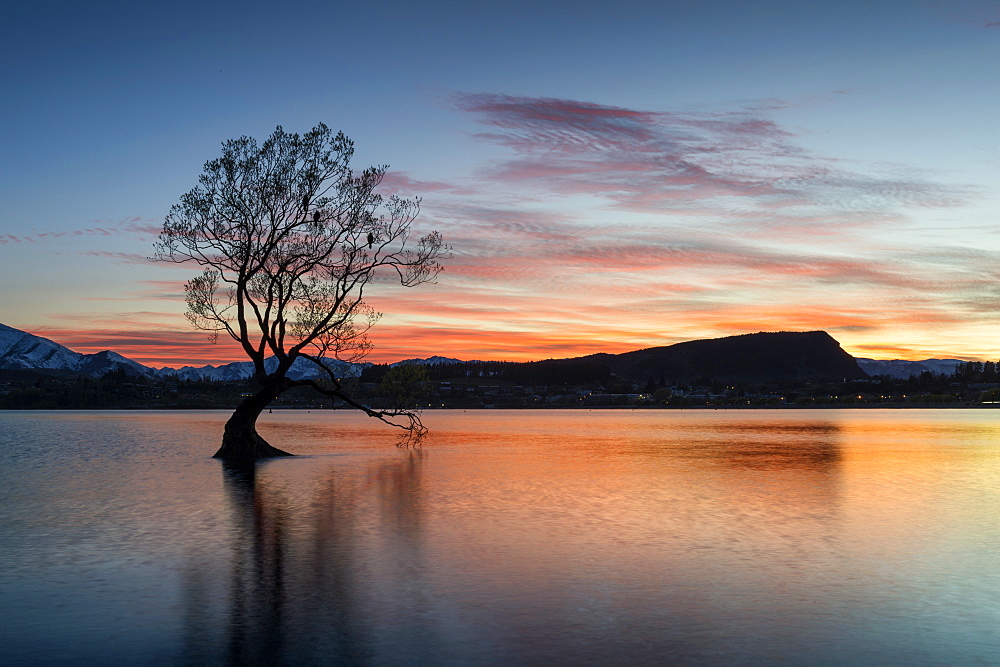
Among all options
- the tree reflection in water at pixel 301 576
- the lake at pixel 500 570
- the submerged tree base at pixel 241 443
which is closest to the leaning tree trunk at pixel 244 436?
the submerged tree base at pixel 241 443

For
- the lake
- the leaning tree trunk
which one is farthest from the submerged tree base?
Answer: the lake

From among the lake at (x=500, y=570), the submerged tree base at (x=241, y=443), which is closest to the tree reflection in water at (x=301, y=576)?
the lake at (x=500, y=570)

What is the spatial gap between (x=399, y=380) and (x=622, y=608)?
6071cm

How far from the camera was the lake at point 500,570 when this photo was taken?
471 inches

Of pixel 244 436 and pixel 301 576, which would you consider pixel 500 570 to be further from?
pixel 244 436

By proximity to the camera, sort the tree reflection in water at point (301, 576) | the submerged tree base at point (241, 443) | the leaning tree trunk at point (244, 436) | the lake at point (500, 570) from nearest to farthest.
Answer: the tree reflection in water at point (301, 576)
the lake at point (500, 570)
the leaning tree trunk at point (244, 436)
the submerged tree base at point (241, 443)

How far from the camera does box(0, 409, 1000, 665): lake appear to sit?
12.0 metres

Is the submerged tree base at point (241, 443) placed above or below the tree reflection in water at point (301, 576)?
above

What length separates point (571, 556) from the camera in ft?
63.4

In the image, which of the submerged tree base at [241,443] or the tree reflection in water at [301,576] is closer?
the tree reflection in water at [301,576]

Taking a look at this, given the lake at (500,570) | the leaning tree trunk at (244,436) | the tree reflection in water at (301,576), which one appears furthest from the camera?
the leaning tree trunk at (244,436)

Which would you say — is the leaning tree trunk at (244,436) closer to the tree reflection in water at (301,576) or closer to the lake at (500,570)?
the lake at (500,570)

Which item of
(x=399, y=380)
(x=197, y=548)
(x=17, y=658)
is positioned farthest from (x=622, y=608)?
(x=399, y=380)

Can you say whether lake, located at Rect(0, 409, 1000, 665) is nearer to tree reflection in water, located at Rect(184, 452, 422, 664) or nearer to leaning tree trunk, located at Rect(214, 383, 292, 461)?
tree reflection in water, located at Rect(184, 452, 422, 664)
